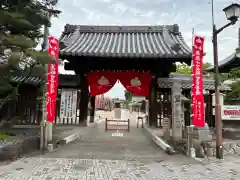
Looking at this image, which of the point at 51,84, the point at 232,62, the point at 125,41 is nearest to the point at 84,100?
the point at 125,41

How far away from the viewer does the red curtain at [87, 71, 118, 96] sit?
42.8 feet

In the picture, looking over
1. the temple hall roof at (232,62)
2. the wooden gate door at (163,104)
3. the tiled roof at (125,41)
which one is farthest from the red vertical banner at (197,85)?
the wooden gate door at (163,104)

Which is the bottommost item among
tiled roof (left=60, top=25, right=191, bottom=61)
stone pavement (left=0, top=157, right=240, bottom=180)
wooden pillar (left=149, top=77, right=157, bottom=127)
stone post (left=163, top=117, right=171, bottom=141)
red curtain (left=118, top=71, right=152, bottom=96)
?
stone pavement (left=0, top=157, right=240, bottom=180)

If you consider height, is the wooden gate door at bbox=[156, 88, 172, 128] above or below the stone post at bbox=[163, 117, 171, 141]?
above

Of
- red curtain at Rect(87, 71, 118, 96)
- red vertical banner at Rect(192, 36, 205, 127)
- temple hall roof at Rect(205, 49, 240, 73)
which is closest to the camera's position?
red vertical banner at Rect(192, 36, 205, 127)

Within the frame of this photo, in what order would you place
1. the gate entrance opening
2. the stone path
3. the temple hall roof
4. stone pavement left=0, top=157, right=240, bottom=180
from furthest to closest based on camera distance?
the gate entrance opening
the temple hall roof
the stone path
stone pavement left=0, top=157, right=240, bottom=180

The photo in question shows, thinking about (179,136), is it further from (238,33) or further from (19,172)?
(238,33)

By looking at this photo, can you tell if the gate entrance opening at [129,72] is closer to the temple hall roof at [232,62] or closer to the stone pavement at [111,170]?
the temple hall roof at [232,62]

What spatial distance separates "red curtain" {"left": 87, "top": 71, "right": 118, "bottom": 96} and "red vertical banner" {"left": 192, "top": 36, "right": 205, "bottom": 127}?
5700 mm

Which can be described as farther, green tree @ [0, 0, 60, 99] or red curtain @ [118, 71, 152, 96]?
red curtain @ [118, 71, 152, 96]

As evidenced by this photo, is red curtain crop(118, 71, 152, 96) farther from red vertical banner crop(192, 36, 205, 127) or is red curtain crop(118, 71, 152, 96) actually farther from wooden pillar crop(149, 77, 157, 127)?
red vertical banner crop(192, 36, 205, 127)

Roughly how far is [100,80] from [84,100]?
4.81ft

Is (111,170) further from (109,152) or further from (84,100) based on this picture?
(84,100)

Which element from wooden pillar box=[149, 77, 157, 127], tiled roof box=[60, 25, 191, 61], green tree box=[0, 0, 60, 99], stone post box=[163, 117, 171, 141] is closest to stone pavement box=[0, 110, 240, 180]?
stone post box=[163, 117, 171, 141]
